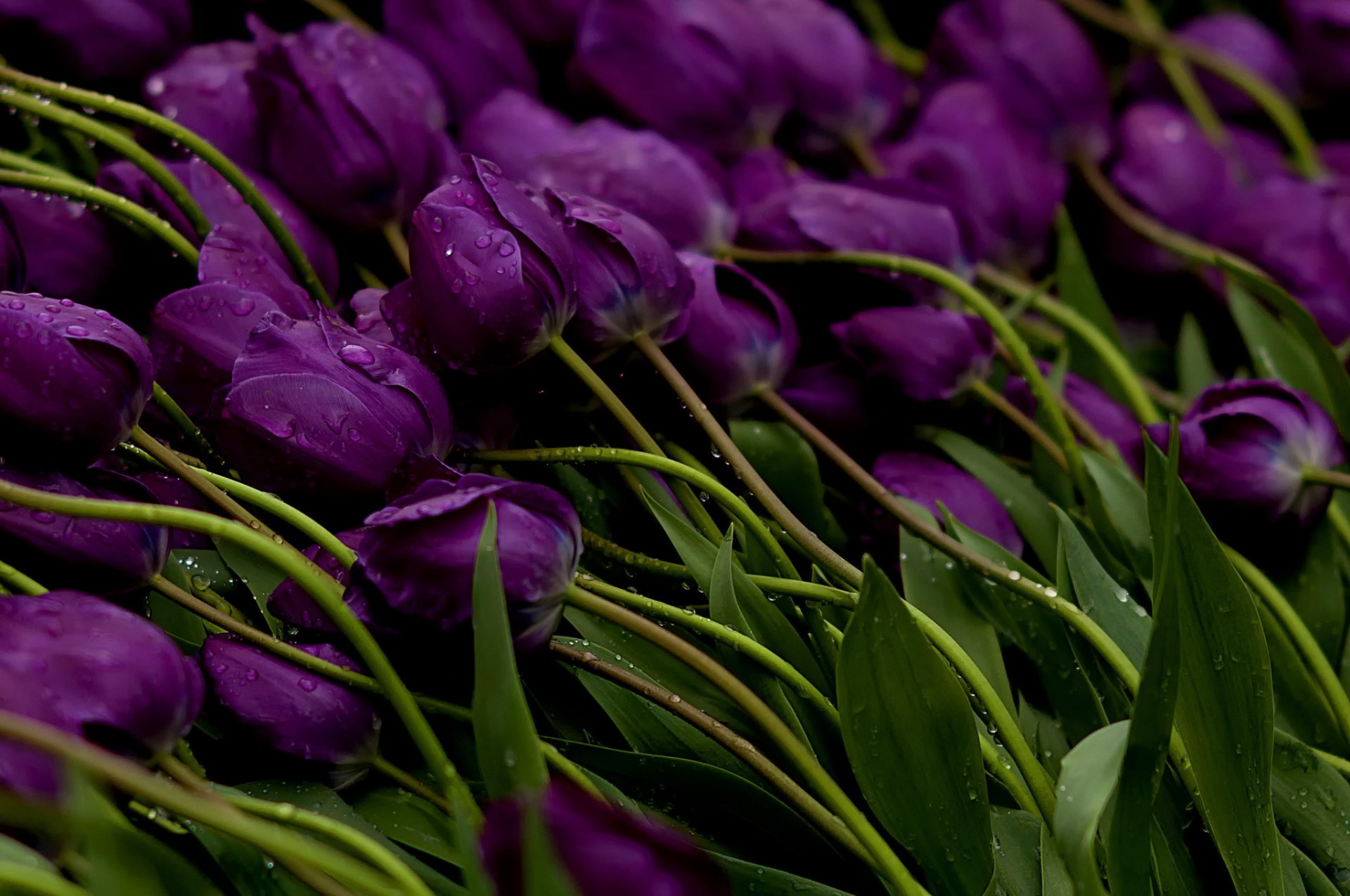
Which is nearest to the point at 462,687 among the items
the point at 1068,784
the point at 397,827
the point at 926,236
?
the point at 397,827

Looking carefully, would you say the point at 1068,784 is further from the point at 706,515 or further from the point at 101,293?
the point at 101,293

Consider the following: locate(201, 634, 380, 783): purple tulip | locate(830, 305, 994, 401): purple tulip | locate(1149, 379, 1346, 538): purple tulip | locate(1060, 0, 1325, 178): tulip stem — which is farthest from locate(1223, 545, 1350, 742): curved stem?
locate(1060, 0, 1325, 178): tulip stem

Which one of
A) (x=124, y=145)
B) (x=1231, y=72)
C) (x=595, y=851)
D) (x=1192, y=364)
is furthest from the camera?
(x=1231, y=72)

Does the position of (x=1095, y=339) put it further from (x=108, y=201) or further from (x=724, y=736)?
(x=108, y=201)

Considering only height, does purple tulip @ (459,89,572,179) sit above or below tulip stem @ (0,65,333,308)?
below

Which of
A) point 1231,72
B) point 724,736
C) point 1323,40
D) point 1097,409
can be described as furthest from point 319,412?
point 1323,40

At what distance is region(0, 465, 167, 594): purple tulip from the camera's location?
0.38 meters

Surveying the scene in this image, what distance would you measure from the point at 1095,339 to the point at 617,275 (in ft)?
1.02

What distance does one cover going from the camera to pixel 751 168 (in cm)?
67

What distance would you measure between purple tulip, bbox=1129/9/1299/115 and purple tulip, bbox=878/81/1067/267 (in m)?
0.20

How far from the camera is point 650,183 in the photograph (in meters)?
0.59

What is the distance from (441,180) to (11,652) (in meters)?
0.32

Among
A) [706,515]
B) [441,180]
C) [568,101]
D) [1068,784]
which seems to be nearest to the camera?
[1068,784]

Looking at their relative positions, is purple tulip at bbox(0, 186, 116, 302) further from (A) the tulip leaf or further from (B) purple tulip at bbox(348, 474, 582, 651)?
(A) the tulip leaf
